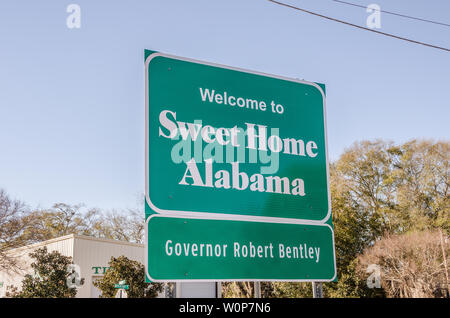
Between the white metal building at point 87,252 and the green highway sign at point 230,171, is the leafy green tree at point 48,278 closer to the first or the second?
the white metal building at point 87,252

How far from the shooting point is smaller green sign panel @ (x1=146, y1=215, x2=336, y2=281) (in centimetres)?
289

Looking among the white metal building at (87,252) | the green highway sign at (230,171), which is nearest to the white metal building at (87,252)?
the white metal building at (87,252)

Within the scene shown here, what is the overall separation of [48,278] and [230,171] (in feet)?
78.4

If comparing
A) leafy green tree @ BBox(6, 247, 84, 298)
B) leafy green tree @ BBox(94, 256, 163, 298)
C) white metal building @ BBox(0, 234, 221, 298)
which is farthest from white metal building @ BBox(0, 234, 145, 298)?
leafy green tree @ BBox(94, 256, 163, 298)

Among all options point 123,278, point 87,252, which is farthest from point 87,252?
point 123,278

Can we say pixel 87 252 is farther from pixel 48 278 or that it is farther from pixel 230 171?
pixel 230 171

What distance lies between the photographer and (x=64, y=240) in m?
31.2

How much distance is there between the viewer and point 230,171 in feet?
10.6

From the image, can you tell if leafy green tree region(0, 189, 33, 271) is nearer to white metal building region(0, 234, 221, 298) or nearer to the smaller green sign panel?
white metal building region(0, 234, 221, 298)

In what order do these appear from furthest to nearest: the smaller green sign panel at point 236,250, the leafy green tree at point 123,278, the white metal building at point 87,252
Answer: the white metal building at point 87,252
the leafy green tree at point 123,278
the smaller green sign panel at point 236,250

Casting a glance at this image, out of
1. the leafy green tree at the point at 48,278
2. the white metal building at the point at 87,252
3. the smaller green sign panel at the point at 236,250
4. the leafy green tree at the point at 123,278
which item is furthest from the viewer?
the white metal building at the point at 87,252

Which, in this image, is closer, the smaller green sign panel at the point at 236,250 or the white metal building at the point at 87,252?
the smaller green sign panel at the point at 236,250

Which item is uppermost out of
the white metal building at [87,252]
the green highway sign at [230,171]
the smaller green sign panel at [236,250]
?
the white metal building at [87,252]

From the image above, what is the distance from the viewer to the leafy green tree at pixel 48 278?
24250mm
